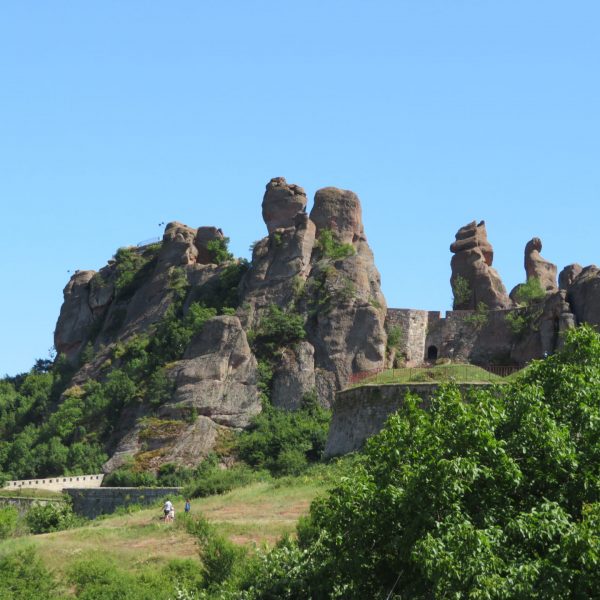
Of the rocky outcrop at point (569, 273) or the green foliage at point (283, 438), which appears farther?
the rocky outcrop at point (569, 273)

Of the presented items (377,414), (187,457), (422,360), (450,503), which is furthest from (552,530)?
(422,360)

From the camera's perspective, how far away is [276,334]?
59.4 m

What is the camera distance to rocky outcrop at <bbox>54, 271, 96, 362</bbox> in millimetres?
73125

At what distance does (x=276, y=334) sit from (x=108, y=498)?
1366 centimetres

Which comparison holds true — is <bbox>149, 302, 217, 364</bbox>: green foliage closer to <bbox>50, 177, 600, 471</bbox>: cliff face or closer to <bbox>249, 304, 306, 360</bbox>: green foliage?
<bbox>50, 177, 600, 471</bbox>: cliff face

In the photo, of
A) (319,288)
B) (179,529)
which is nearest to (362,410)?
(179,529)

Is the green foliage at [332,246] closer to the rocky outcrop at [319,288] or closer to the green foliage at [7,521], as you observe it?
the rocky outcrop at [319,288]

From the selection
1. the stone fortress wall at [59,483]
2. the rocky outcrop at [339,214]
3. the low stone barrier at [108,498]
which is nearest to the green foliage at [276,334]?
the rocky outcrop at [339,214]

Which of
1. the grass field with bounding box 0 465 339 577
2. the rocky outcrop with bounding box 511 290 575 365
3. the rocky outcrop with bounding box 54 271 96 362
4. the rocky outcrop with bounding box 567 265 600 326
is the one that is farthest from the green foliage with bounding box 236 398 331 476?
the rocky outcrop with bounding box 54 271 96 362

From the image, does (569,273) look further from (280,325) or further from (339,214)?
(280,325)

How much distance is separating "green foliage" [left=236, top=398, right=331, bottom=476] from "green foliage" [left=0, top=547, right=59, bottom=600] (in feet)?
56.6

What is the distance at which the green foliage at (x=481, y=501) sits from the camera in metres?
19.5

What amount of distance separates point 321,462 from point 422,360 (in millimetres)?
16322

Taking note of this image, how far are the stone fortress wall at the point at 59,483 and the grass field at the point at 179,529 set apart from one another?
35.3 feet
